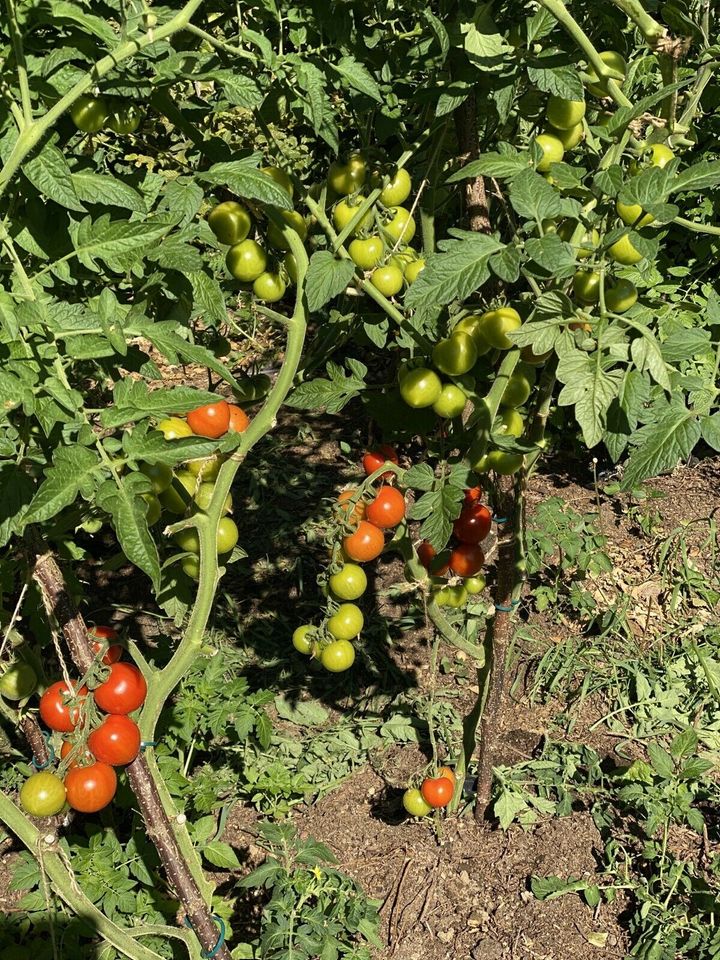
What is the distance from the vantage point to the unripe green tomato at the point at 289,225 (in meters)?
1.45

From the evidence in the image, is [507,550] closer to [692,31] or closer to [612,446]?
[612,446]

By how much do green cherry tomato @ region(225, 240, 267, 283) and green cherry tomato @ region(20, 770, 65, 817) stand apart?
80 cm

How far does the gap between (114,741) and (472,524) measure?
32.2 inches

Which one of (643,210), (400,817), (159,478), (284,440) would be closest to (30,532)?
(159,478)

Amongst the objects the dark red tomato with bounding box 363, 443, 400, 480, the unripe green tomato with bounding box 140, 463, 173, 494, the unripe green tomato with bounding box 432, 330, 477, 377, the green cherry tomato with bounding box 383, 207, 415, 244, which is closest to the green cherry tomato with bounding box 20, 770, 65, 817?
the unripe green tomato with bounding box 140, 463, 173, 494

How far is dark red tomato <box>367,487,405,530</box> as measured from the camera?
1.70 metres

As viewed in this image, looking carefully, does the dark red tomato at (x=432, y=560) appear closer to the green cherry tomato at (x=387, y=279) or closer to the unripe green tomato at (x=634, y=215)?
the green cherry tomato at (x=387, y=279)

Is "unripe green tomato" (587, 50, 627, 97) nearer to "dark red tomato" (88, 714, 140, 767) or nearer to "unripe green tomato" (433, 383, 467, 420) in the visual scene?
"unripe green tomato" (433, 383, 467, 420)

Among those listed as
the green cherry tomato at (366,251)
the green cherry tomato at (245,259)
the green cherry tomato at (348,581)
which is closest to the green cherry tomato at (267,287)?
the green cherry tomato at (245,259)

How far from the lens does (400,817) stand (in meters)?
2.40

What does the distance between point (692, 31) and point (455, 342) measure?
526 millimetres

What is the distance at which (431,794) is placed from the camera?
2.09 m

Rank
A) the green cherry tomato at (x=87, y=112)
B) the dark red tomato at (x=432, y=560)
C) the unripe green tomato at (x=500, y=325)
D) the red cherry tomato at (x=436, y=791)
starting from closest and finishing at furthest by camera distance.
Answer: the green cherry tomato at (x=87, y=112)
the unripe green tomato at (x=500, y=325)
the dark red tomato at (x=432, y=560)
the red cherry tomato at (x=436, y=791)

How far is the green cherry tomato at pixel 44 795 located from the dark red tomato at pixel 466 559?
843mm
